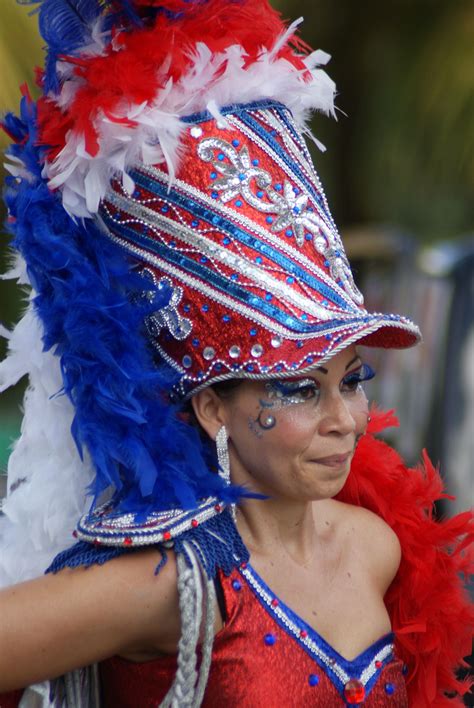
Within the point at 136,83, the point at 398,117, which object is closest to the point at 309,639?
the point at 136,83

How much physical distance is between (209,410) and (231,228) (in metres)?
0.36

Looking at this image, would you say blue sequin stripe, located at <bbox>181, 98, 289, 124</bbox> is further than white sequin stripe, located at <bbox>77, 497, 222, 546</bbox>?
Yes

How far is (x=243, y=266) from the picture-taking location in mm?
1796

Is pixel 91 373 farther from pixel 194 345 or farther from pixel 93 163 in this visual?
pixel 93 163

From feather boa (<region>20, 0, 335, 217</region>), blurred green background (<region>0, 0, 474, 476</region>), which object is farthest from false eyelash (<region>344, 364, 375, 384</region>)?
blurred green background (<region>0, 0, 474, 476</region>)

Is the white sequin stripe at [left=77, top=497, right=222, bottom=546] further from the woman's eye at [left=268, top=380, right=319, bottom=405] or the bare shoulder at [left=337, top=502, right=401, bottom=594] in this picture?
the bare shoulder at [left=337, top=502, right=401, bottom=594]

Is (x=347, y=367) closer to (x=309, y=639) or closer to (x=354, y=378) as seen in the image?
(x=354, y=378)

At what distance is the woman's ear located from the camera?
6.20ft

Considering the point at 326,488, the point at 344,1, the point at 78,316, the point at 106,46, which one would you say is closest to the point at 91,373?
the point at 78,316

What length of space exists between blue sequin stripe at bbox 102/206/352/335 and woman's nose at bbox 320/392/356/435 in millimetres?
166

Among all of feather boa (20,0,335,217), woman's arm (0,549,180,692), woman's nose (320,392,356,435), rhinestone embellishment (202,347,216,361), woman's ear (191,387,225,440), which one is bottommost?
woman's arm (0,549,180,692)

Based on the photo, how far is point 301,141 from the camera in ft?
6.52

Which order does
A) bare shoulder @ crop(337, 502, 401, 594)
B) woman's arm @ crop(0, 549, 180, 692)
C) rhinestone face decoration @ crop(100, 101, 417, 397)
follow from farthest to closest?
bare shoulder @ crop(337, 502, 401, 594) → rhinestone face decoration @ crop(100, 101, 417, 397) → woman's arm @ crop(0, 549, 180, 692)

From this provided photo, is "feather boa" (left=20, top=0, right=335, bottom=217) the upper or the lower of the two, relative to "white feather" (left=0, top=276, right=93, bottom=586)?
upper
